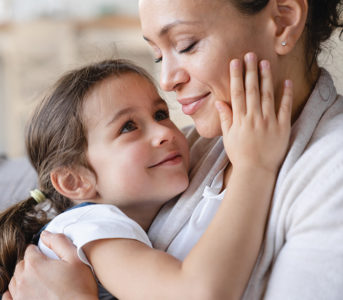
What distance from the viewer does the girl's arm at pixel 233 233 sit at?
3.18ft

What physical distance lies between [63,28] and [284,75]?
4.00m

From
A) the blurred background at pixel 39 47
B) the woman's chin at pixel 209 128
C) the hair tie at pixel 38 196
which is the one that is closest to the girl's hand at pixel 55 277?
the hair tie at pixel 38 196

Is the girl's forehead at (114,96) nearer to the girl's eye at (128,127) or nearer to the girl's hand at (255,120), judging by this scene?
the girl's eye at (128,127)

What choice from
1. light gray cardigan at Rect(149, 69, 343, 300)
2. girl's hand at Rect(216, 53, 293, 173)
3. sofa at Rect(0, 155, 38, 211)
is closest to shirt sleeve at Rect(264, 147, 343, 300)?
light gray cardigan at Rect(149, 69, 343, 300)

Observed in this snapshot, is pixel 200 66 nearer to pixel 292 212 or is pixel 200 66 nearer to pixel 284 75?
pixel 284 75

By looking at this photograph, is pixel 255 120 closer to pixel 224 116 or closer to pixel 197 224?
pixel 224 116

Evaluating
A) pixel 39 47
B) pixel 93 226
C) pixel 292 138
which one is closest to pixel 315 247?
pixel 292 138

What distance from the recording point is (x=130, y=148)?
133cm

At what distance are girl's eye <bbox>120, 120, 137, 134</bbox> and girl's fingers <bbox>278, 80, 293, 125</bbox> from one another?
44cm

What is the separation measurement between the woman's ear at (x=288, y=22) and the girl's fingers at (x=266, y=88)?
7 cm

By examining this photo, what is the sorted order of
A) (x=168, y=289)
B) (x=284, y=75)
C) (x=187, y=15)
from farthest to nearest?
(x=284, y=75) < (x=187, y=15) < (x=168, y=289)

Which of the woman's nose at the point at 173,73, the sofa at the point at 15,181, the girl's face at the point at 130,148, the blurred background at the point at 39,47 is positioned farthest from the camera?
the blurred background at the point at 39,47

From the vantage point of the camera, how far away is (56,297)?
114 centimetres

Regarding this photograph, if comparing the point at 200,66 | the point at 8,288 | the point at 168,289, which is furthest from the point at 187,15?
the point at 8,288
